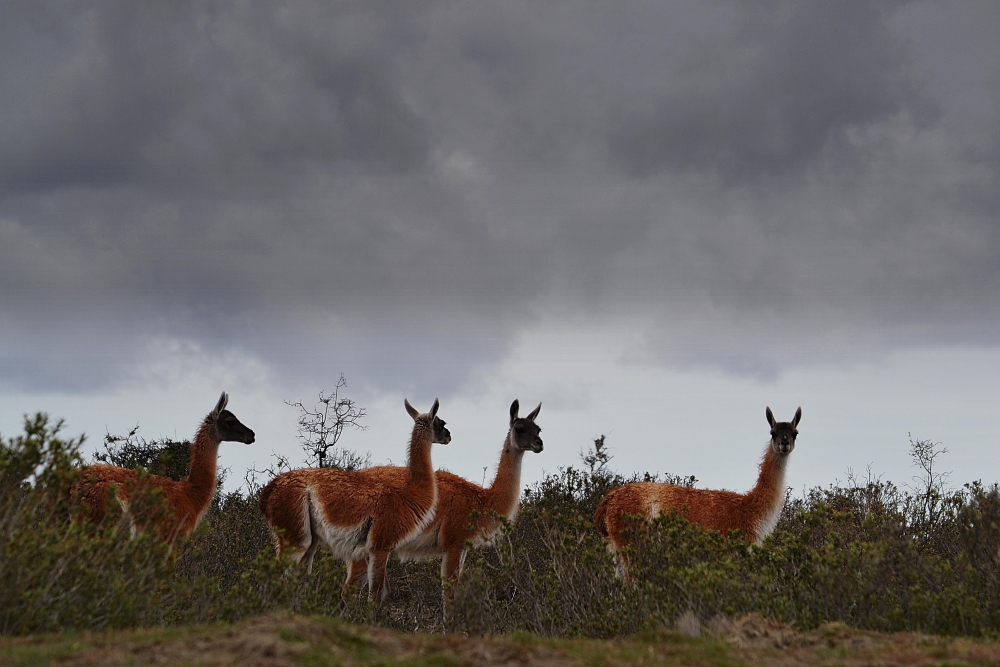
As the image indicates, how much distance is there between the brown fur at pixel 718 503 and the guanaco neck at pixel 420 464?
8.56ft

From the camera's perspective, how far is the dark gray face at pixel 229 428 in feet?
41.1

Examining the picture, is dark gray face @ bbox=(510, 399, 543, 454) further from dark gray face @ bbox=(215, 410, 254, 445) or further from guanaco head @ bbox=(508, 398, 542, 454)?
dark gray face @ bbox=(215, 410, 254, 445)

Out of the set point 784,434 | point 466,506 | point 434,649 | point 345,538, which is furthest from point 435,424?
point 434,649

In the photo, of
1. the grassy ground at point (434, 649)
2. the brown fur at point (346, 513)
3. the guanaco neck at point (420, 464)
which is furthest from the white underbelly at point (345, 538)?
the grassy ground at point (434, 649)

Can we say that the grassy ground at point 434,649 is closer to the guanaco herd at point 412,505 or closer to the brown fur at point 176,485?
the brown fur at point 176,485

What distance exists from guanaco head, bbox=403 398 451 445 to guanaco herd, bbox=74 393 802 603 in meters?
0.11

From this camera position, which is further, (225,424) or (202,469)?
(225,424)

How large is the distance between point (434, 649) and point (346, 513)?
6444 millimetres

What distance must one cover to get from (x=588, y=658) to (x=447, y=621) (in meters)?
4.28

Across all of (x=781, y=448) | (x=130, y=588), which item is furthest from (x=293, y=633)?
(x=781, y=448)

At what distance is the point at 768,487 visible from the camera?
1227 centimetres

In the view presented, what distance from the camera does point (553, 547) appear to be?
9.87 meters

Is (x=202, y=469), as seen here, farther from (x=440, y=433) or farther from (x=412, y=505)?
(x=440, y=433)

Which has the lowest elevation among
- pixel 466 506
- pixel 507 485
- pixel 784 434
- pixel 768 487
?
pixel 466 506
